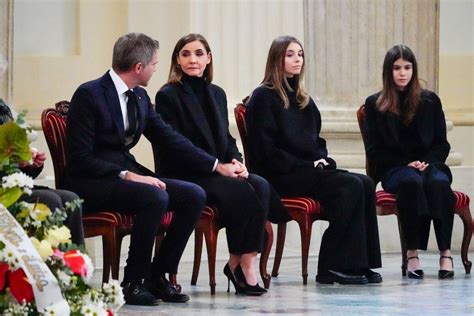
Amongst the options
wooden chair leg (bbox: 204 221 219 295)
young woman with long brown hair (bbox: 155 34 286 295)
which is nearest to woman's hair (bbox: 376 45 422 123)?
young woman with long brown hair (bbox: 155 34 286 295)

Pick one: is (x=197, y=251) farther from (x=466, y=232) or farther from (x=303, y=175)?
(x=466, y=232)

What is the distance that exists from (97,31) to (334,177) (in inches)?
104

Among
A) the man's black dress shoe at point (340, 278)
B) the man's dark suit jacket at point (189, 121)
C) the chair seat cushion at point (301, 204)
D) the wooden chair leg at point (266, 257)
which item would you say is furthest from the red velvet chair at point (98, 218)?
the man's black dress shoe at point (340, 278)

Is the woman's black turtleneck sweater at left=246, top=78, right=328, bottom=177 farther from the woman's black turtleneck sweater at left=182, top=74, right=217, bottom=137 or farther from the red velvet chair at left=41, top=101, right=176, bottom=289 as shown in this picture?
the red velvet chair at left=41, top=101, right=176, bottom=289

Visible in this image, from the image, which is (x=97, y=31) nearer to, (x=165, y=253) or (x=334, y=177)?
(x=334, y=177)

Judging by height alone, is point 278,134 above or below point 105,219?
above

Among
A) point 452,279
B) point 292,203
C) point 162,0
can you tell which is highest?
point 162,0

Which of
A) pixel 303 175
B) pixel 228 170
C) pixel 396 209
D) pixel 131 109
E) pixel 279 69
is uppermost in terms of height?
pixel 279 69

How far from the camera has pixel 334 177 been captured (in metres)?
7.36

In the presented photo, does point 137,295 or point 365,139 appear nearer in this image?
point 137,295

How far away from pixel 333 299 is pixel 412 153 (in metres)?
1.87

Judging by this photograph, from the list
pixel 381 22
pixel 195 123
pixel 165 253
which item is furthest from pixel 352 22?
pixel 165 253

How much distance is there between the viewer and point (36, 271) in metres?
3.08

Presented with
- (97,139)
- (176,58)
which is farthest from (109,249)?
(176,58)
